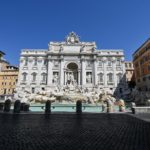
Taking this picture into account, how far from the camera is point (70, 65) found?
5166 centimetres

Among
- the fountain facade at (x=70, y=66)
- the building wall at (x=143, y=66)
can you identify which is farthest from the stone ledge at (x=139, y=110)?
the fountain facade at (x=70, y=66)

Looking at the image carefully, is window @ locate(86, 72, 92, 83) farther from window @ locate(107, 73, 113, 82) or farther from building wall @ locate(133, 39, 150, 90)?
building wall @ locate(133, 39, 150, 90)

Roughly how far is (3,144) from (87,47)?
4815cm

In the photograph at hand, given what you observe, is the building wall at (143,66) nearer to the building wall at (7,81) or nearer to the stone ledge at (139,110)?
the stone ledge at (139,110)

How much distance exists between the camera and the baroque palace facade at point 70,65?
48.2 meters

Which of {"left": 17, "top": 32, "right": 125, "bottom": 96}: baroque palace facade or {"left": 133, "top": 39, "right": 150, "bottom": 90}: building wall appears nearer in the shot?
{"left": 133, "top": 39, "right": 150, "bottom": 90}: building wall

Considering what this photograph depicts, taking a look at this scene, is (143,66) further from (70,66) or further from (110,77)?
(70,66)

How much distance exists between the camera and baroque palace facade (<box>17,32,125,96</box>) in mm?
48156

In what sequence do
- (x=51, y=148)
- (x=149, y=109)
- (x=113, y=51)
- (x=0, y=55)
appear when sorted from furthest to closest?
(x=0, y=55) < (x=113, y=51) < (x=149, y=109) < (x=51, y=148)

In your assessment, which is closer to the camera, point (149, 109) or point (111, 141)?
point (111, 141)

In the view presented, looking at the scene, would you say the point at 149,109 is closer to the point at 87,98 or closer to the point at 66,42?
the point at 87,98

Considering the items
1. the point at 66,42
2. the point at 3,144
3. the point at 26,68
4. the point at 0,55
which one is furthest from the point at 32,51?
the point at 3,144

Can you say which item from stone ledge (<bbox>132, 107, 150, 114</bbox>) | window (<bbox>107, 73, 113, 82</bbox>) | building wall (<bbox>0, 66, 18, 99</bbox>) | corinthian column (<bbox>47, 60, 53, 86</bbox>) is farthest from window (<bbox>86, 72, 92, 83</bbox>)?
Answer: stone ledge (<bbox>132, 107, 150, 114</bbox>)

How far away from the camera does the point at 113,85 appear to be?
48.1 m
